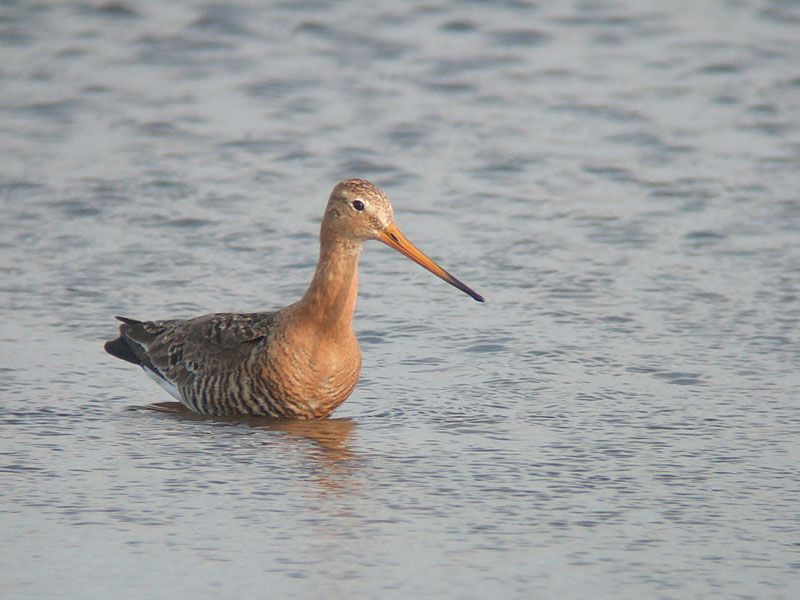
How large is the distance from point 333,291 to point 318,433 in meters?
0.88

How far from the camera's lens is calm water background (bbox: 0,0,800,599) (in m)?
6.60

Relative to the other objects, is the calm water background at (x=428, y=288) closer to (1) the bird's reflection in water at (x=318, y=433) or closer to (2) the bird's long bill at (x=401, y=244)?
(1) the bird's reflection in water at (x=318, y=433)

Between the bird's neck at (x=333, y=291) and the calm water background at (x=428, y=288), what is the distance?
0.60 m

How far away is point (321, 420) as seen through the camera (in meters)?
8.52

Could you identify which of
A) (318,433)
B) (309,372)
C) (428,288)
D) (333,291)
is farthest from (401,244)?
(428,288)

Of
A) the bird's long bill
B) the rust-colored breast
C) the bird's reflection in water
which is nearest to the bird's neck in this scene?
the rust-colored breast

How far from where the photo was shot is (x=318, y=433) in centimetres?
826

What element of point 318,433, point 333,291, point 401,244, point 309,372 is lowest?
point 318,433

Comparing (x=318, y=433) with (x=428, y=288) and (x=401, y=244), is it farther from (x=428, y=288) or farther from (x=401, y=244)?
(x=428, y=288)

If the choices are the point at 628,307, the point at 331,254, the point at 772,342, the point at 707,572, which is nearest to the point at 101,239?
the point at 331,254

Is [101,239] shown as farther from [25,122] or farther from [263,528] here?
[263,528]

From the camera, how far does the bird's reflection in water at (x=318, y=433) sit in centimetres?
758

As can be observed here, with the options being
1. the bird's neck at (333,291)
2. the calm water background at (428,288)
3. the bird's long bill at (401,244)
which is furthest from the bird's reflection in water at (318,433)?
the bird's long bill at (401,244)

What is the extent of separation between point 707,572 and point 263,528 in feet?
6.69
